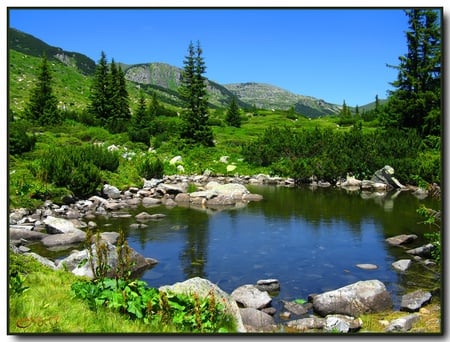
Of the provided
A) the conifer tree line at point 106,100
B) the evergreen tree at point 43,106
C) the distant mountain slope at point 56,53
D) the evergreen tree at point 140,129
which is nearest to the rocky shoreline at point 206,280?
the evergreen tree at point 140,129

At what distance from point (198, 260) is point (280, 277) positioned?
2332mm

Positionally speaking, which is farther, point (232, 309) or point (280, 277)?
point (280, 277)

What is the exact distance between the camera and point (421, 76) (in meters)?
12.8

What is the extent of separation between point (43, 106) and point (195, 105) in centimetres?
1505

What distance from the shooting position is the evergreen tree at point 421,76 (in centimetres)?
855

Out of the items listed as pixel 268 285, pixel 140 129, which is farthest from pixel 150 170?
pixel 268 285

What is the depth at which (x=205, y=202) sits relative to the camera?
21969mm

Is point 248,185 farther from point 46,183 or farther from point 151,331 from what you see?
point 151,331

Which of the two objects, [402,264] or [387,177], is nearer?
[402,264]

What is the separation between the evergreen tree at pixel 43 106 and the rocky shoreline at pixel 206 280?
745 inches

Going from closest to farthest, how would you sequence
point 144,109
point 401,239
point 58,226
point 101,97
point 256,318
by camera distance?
point 256,318, point 401,239, point 58,226, point 144,109, point 101,97

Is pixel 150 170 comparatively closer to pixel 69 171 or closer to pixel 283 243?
pixel 69 171

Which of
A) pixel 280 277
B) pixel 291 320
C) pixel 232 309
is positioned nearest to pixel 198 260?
pixel 280 277

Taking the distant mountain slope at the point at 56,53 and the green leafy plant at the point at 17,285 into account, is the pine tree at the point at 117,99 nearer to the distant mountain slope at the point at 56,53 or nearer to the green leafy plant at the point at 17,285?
the green leafy plant at the point at 17,285
